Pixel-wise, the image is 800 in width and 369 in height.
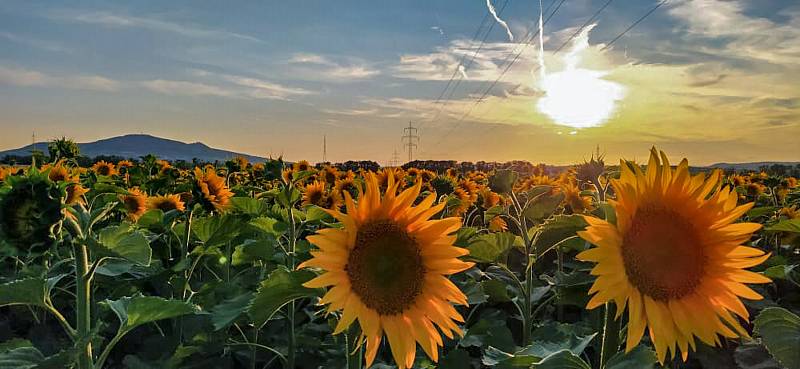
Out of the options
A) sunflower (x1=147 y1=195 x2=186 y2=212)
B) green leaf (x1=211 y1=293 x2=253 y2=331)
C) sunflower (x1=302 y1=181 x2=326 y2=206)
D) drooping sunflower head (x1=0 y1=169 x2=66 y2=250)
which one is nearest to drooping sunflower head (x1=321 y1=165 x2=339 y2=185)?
sunflower (x1=302 y1=181 x2=326 y2=206)

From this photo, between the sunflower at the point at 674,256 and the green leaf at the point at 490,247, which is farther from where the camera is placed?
the green leaf at the point at 490,247

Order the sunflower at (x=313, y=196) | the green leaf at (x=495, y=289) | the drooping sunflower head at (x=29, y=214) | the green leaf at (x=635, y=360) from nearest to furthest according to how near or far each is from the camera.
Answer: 1. the green leaf at (x=635, y=360)
2. the drooping sunflower head at (x=29, y=214)
3. the green leaf at (x=495, y=289)
4. the sunflower at (x=313, y=196)

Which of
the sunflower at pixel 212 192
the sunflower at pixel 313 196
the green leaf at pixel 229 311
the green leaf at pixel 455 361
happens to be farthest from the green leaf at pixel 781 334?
the sunflower at pixel 313 196

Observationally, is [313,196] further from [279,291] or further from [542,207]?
[279,291]

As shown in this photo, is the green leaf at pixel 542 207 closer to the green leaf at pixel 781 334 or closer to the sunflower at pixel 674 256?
the green leaf at pixel 781 334

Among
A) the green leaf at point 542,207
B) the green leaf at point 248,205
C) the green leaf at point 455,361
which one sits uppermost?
the green leaf at point 542,207

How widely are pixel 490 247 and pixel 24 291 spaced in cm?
231

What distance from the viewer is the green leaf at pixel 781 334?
8.87 ft

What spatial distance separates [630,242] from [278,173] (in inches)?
113

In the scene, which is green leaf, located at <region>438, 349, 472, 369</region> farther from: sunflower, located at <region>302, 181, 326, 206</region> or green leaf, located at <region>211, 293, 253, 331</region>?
sunflower, located at <region>302, 181, 326, 206</region>

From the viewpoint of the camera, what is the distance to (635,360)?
6.68 feet

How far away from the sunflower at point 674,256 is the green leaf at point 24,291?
211cm

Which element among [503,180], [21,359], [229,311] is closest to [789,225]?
[503,180]

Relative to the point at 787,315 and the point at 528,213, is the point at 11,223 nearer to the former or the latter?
the point at 528,213
